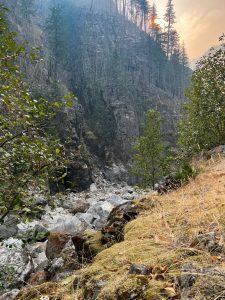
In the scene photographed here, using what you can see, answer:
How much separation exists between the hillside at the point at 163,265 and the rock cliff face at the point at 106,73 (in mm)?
44658

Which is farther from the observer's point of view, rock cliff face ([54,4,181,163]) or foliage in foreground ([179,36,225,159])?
rock cliff face ([54,4,181,163])

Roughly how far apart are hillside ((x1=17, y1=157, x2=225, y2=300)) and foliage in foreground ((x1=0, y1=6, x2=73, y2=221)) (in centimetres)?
162

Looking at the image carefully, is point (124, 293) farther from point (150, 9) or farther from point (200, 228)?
point (150, 9)

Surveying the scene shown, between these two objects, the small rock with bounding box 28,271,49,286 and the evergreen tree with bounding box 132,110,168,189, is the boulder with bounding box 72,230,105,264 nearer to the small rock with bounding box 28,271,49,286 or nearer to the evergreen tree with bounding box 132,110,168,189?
the small rock with bounding box 28,271,49,286

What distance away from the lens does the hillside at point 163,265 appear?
10.1 feet

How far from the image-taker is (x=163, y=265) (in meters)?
3.78

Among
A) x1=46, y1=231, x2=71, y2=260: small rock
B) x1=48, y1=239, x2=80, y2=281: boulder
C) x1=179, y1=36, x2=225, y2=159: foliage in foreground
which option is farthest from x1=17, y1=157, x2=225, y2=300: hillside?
x1=179, y1=36, x2=225, y2=159: foliage in foreground

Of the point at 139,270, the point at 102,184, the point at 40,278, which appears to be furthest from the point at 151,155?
the point at 139,270

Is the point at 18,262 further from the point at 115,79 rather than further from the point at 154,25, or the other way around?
the point at 154,25

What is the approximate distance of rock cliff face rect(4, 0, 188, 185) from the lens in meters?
63.7

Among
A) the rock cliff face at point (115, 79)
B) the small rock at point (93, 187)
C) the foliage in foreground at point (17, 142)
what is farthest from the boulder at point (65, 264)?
the rock cliff face at point (115, 79)

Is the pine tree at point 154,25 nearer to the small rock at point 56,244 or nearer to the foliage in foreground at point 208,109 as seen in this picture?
the foliage in foreground at point 208,109

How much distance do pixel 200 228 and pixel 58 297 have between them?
7.26ft

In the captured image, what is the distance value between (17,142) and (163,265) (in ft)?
10.1
